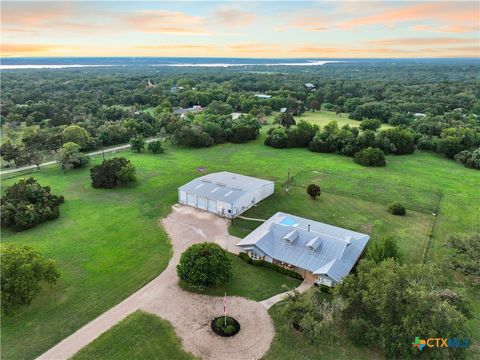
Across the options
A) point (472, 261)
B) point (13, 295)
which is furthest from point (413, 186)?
point (13, 295)

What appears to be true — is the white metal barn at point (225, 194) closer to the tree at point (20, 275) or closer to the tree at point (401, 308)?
the tree at point (401, 308)

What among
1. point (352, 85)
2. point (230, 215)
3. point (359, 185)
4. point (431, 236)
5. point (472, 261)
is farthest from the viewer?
point (352, 85)

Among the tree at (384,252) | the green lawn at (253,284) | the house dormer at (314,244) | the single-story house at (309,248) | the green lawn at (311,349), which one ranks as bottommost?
the green lawn at (253,284)

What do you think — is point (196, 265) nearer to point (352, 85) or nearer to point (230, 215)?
point (230, 215)

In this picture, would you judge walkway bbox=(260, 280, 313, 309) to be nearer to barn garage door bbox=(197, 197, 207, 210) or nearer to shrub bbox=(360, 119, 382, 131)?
barn garage door bbox=(197, 197, 207, 210)

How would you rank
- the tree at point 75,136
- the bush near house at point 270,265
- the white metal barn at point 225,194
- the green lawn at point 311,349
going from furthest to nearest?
the tree at point 75,136 < the white metal barn at point 225,194 < the bush near house at point 270,265 < the green lawn at point 311,349

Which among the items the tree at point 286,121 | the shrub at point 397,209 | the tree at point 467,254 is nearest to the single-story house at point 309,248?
the tree at point 467,254

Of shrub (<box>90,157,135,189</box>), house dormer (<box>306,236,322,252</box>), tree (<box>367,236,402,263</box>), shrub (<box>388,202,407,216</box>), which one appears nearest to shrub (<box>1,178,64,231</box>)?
shrub (<box>90,157,135,189</box>)
